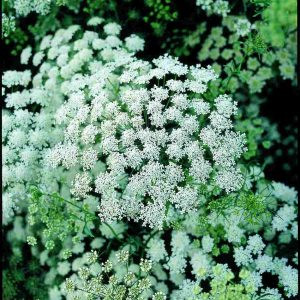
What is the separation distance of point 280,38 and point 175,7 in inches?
82.7

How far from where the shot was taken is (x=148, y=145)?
3.63 meters

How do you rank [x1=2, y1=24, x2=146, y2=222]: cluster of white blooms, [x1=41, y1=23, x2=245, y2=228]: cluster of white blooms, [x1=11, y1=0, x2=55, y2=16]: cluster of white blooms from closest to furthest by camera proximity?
[x1=41, y1=23, x2=245, y2=228]: cluster of white blooms, [x1=2, y1=24, x2=146, y2=222]: cluster of white blooms, [x1=11, y1=0, x2=55, y2=16]: cluster of white blooms

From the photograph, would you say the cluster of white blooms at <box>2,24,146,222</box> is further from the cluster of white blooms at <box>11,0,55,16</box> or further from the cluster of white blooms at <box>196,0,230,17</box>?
the cluster of white blooms at <box>196,0,230,17</box>

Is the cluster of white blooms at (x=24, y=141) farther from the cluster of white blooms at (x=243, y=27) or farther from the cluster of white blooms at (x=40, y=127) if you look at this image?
the cluster of white blooms at (x=243, y=27)

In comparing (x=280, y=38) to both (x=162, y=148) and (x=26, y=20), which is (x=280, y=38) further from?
(x=26, y=20)

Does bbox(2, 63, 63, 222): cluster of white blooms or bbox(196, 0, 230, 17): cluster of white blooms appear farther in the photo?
bbox(196, 0, 230, 17): cluster of white blooms

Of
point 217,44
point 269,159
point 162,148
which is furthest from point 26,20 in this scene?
point 269,159

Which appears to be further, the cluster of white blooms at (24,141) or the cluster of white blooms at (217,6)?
the cluster of white blooms at (217,6)

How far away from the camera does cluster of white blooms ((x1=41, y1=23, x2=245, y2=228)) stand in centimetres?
361

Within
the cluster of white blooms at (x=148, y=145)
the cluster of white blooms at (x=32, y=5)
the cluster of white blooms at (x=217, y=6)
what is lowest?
the cluster of white blooms at (x=148, y=145)

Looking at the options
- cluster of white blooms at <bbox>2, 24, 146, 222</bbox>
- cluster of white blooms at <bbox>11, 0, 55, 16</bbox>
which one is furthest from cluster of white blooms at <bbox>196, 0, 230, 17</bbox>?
cluster of white blooms at <bbox>11, 0, 55, 16</bbox>

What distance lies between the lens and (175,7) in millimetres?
4938

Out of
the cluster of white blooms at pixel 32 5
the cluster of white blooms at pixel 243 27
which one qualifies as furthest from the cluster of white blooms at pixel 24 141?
the cluster of white blooms at pixel 243 27

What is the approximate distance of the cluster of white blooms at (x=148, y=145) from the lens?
11.9 ft
